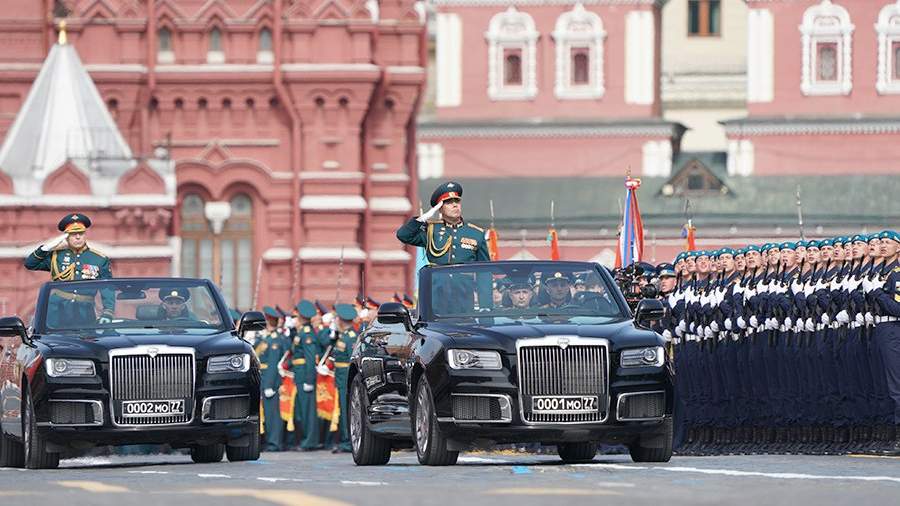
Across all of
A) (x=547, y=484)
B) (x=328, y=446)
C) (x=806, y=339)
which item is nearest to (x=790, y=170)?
(x=328, y=446)

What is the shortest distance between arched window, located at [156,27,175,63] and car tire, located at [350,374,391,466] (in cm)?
4108

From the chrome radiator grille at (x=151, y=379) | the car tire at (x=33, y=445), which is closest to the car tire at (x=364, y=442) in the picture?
the chrome radiator grille at (x=151, y=379)

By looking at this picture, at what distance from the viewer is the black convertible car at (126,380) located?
1906cm

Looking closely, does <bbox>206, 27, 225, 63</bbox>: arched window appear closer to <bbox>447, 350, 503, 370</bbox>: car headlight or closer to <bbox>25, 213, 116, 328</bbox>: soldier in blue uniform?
<bbox>25, 213, 116, 328</bbox>: soldier in blue uniform

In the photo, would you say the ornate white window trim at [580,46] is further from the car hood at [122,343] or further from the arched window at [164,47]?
the car hood at [122,343]

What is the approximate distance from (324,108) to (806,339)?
3773cm

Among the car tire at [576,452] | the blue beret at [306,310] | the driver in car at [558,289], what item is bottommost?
the car tire at [576,452]

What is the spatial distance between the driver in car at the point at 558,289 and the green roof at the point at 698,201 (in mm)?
57866

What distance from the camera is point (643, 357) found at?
17719 mm

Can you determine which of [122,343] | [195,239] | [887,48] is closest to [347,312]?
[122,343]

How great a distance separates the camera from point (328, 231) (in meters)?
59.7

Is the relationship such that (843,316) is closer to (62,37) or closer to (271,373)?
(271,373)

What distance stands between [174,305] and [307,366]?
10417mm

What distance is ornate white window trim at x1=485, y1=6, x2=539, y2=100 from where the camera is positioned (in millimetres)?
83625
